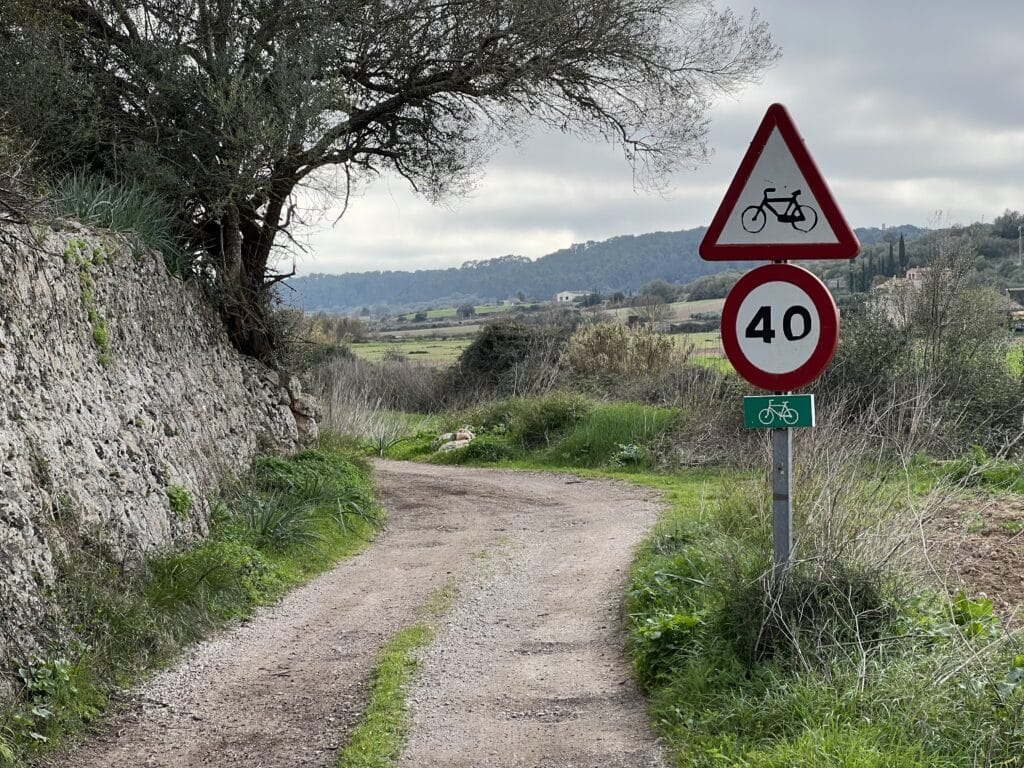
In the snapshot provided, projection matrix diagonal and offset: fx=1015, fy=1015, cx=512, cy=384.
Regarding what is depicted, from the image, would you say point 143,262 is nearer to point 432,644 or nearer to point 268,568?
point 268,568

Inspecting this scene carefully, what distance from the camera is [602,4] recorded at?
44.9 ft

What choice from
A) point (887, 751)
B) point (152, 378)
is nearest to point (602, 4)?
point (152, 378)

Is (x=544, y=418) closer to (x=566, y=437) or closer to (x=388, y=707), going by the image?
(x=566, y=437)

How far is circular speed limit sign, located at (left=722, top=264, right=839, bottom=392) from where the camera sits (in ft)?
17.6

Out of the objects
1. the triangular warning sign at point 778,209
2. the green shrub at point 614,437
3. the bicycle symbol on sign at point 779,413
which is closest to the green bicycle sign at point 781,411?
the bicycle symbol on sign at point 779,413

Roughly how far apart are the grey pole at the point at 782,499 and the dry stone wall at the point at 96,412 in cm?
431

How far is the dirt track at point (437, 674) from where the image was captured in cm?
543

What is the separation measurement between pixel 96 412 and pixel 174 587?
61.1 inches

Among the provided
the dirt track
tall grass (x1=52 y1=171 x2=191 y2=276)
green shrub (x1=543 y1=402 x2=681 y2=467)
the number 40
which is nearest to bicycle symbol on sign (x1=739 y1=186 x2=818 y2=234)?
the number 40

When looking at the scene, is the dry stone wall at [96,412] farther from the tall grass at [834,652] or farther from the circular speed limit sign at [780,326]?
the circular speed limit sign at [780,326]

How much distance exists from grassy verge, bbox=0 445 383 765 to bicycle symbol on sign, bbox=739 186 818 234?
4636 mm

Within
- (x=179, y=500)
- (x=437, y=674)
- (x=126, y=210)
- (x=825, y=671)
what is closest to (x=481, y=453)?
(x=126, y=210)

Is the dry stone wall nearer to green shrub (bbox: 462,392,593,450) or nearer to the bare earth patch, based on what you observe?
the bare earth patch

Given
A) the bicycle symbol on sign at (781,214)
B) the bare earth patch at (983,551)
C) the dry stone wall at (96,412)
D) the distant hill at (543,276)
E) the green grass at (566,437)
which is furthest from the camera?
the distant hill at (543,276)
